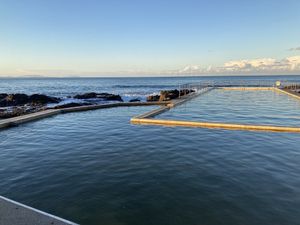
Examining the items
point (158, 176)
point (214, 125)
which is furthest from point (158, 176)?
point (214, 125)

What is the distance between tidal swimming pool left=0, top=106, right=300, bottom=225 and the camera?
14.3 ft

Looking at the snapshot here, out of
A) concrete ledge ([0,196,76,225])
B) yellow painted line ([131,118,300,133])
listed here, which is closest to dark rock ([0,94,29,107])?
yellow painted line ([131,118,300,133])

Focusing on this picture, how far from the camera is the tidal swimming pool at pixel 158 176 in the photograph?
4359 millimetres

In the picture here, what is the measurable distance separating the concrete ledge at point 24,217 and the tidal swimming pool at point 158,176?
637mm

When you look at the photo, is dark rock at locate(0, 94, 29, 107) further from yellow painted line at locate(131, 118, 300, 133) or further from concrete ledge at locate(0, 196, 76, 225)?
concrete ledge at locate(0, 196, 76, 225)

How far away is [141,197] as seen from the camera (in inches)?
193

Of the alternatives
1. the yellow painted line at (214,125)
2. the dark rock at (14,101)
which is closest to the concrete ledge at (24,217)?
the yellow painted line at (214,125)

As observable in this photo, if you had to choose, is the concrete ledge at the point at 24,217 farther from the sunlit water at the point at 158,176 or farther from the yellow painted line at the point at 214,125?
the yellow painted line at the point at 214,125

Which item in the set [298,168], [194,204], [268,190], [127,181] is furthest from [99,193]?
[298,168]

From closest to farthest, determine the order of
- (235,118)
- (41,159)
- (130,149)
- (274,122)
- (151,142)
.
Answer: (41,159) < (130,149) < (151,142) < (274,122) < (235,118)

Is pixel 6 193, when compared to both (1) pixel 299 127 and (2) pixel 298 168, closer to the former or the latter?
(2) pixel 298 168

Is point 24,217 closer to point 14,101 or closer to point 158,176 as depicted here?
point 158,176

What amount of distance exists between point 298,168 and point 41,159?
22.6ft

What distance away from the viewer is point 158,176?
5844mm
